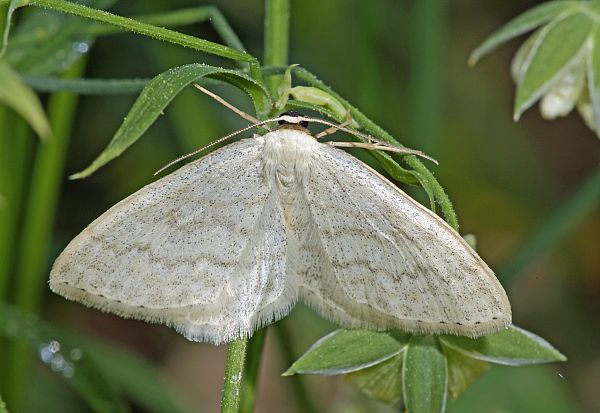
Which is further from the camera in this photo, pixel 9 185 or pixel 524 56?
pixel 9 185

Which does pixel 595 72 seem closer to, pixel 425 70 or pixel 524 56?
pixel 524 56

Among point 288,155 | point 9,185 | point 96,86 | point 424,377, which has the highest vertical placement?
point 96,86

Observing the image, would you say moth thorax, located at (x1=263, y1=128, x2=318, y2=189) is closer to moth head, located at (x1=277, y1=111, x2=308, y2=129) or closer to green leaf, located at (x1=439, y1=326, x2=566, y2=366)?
moth head, located at (x1=277, y1=111, x2=308, y2=129)

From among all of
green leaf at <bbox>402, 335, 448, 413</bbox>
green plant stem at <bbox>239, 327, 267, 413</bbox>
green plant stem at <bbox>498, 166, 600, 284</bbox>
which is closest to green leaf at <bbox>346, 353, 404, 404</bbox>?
green leaf at <bbox>402, 335, 448, 413</bbox>

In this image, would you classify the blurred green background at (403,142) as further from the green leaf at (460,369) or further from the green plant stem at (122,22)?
the green plant stem at (122,22)

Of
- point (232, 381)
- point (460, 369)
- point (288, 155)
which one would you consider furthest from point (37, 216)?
point (460, 369)

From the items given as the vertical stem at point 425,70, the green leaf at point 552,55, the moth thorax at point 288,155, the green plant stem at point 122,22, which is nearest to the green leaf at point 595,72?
the green leaf at point 552,55
